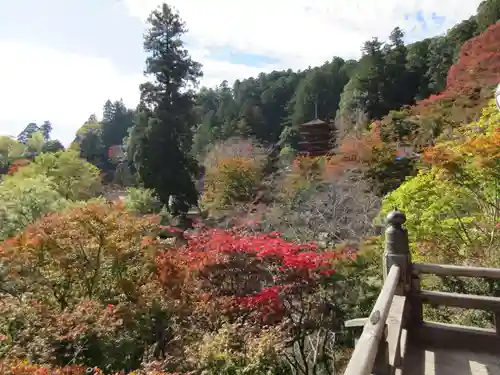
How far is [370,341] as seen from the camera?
6.57 feet

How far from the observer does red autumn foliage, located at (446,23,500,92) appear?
13562 millimetres

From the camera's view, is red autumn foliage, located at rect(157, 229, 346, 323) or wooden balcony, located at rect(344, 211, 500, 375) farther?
red autumn foliage, located at rect(157, 229, 346, 323)

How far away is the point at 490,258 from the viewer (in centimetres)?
661

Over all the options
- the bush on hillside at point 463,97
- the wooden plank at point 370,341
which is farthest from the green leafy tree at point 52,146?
the wooden plank at point 370,341

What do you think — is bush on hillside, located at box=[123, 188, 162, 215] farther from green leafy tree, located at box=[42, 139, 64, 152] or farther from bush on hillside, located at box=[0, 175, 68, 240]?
green leafy tree, located at box=[42, 139, 64, 152]

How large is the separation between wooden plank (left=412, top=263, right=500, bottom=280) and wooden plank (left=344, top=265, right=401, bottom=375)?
3.61 ft

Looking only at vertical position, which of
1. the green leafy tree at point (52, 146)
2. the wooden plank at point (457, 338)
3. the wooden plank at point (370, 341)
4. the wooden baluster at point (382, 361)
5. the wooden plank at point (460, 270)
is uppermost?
the green leafy tree at point (52, 146)

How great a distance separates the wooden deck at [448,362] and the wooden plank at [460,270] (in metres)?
0.66

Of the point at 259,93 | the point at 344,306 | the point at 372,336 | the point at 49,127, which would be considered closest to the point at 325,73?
the point at 259,93

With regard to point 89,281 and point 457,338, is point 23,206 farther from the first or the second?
point 457,338

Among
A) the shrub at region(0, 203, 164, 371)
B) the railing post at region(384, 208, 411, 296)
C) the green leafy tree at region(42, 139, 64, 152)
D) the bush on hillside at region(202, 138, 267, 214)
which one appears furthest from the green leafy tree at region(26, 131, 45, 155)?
the railing post at region(384, 208, 411, 296)

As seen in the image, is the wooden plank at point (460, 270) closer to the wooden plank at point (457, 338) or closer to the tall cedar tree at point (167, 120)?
the wooden plank at point (457, 338)

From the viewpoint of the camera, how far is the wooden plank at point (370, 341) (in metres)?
1.76

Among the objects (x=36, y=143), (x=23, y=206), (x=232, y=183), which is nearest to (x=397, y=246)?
(x=23, y=206)
